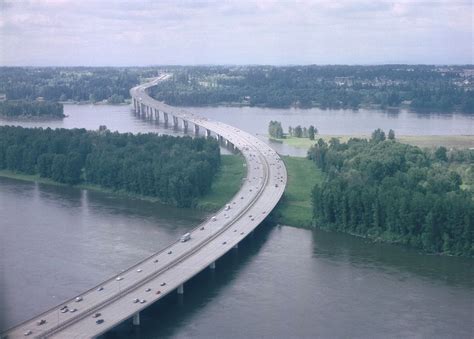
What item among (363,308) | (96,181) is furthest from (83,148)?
(363,308)

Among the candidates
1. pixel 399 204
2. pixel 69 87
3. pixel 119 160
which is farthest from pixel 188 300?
pixel 69 87

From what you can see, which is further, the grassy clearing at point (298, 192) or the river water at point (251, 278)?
the grassy clearing at point (298, 192)

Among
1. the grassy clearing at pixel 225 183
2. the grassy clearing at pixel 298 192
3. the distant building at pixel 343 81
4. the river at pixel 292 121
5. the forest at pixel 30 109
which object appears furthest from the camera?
the distant building at pixel 343 81

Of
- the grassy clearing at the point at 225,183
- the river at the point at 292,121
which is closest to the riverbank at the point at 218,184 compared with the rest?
the grassy clearing at the point at 225,183

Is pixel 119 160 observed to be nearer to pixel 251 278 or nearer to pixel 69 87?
pixel 251 278

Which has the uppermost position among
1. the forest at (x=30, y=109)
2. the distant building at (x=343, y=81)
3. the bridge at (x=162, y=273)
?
the distant building at (x=343, y=81)

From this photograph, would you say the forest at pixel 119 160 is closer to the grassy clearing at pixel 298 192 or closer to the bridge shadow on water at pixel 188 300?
the grassy clearing at pixel 298 192

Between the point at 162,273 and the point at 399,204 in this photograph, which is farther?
the point at 399,204
